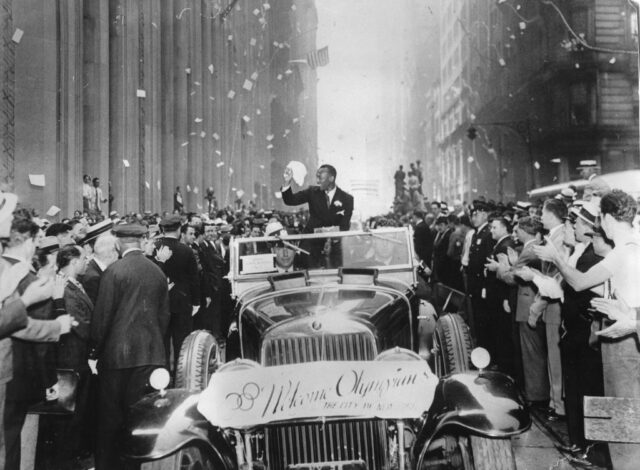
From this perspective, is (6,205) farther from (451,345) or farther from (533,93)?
(533,93)

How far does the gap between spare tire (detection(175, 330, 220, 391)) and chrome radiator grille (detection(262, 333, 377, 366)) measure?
837 mm

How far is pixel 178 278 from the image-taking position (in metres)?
6.98

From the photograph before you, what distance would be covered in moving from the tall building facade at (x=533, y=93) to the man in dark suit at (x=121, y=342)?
40.8 ft

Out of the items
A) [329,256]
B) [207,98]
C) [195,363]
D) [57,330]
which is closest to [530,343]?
[329,256]

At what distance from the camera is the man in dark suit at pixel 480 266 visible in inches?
313

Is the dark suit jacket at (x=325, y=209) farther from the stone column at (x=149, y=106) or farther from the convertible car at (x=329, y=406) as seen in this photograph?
the stone column at (x=149, y=106)

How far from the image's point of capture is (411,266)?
17.5ft

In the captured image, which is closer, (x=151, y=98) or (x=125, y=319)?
(x=125, y=319)

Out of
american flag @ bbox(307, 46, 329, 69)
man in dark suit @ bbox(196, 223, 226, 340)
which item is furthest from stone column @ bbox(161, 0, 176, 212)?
american flag @ bbox(307, 46, 329, 69)

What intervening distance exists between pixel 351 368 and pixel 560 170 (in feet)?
79.8

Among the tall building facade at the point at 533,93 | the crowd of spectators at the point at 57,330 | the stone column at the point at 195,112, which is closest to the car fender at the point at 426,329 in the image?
the crowd of spectators at the point at 57,330

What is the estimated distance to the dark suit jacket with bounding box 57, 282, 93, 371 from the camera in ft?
15.3

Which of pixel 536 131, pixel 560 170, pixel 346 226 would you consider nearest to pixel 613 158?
pixel 560 170

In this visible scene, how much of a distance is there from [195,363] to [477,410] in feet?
6.36
